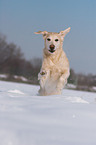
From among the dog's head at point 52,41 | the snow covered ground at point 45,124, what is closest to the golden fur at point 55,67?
the dog's head at point 52,41

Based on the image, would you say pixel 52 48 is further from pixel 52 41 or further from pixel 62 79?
pixel 62 79

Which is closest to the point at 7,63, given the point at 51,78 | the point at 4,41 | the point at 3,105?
the point at 4,41

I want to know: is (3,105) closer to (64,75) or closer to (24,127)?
(24,127)

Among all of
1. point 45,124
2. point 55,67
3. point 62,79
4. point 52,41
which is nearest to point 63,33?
point 52,41

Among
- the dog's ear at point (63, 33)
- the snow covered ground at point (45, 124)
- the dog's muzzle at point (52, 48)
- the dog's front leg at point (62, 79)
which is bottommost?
the dog's front leg at point (62, 79)

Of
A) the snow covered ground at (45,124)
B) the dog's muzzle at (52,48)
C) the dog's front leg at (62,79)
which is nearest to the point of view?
the snow covered ground at (45,124)

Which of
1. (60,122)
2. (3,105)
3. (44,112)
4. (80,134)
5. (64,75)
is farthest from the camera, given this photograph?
(64,75)

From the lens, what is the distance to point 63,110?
3018 millimetres

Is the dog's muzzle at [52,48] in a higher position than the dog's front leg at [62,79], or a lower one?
higher

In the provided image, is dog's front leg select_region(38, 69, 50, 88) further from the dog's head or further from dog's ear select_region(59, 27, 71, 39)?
dog's ear select_region(59, 27, 71, 39)

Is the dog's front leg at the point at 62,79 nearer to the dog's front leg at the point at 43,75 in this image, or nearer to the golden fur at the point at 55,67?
the golden fur at the point at 55,67

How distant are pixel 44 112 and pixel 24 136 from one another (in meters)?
0.66

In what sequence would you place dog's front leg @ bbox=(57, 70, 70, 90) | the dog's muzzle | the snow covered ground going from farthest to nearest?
dog's front leg @ bbox=(57, 70, 70, 90) → the dog's muzzle → the snow covered ground

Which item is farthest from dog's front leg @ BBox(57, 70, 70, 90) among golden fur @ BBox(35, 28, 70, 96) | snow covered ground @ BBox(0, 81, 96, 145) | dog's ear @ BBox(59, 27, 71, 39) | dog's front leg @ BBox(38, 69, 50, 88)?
snow covered ground @ BBox(0, 81, 96, 145)
